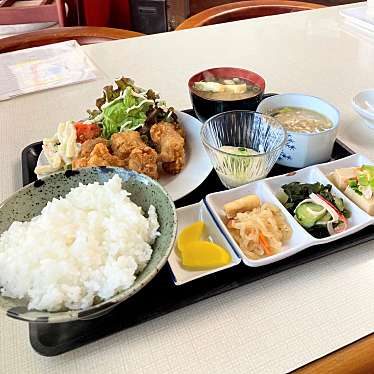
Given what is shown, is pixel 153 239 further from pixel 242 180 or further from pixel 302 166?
pixel 302 166

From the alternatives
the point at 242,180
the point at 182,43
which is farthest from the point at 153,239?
the point at 182,43

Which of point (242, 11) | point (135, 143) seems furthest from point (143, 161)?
point (242, 11)

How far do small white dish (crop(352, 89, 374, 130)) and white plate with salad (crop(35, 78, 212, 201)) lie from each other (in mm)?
411

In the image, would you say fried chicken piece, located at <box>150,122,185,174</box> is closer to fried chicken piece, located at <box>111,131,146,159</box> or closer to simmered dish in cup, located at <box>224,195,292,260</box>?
fried chicken piece, located at <box>111,131,146,159</box>

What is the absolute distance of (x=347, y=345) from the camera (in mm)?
596

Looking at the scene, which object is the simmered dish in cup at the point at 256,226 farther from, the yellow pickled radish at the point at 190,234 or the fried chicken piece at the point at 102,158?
the fried chicken piece at the point at 102,158

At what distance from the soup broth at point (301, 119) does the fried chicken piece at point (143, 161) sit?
0.33 meters

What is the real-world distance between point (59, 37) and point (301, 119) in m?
1.09

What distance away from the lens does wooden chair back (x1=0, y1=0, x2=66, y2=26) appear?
2250 mm

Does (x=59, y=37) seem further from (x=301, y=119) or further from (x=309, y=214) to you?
(x=309, y=214)

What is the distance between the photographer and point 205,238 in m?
0.75

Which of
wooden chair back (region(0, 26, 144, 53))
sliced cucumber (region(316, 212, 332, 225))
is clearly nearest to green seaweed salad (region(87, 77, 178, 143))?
sliced cucumber (region(316, 212, 332, 225))

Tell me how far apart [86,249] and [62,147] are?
15.7 inches

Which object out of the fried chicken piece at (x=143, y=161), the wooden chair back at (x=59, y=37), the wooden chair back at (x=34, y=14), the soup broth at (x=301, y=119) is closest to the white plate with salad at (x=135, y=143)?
the fried chicken piece at (x=143, y=161)
